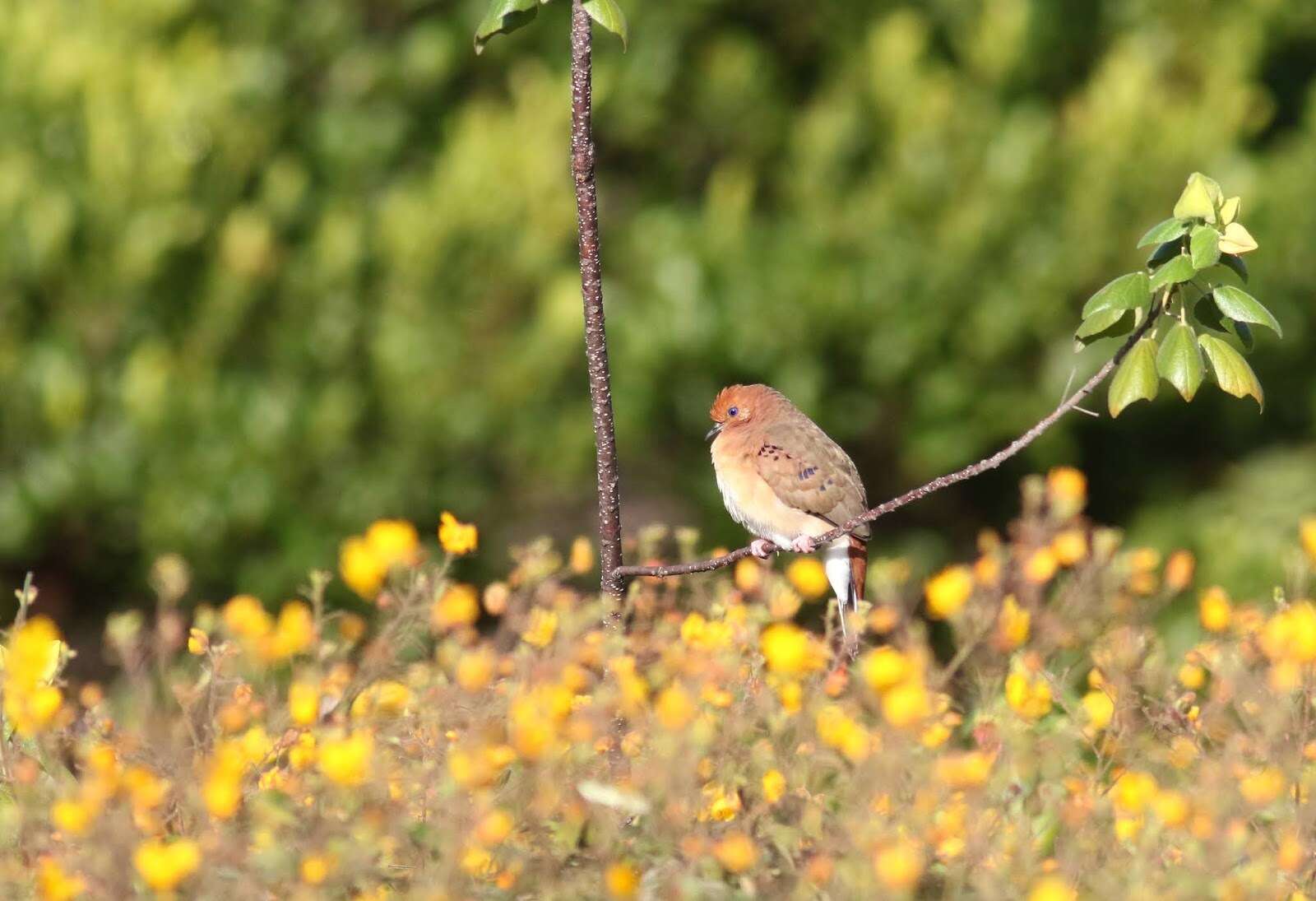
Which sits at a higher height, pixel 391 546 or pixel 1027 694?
pixel 391 546

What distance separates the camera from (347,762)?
95.1 inches

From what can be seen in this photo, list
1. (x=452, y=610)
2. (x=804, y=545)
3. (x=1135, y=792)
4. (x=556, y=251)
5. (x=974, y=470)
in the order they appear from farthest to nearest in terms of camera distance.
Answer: (x=556, y=251), (x=804, y=545), (x=452, y=610), (x=974, y=470), (x=1135, y=792)

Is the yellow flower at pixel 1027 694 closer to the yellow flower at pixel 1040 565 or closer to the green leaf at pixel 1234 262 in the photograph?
the yellow flower at pixel 1040 565

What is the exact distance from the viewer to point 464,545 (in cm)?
335

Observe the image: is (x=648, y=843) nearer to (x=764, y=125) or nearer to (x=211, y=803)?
(x=211, y=803)

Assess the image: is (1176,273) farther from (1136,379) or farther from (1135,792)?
(1135,792)

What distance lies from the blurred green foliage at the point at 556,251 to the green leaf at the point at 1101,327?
427 centimetres

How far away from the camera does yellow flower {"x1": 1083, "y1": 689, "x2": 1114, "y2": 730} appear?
3.33 metres

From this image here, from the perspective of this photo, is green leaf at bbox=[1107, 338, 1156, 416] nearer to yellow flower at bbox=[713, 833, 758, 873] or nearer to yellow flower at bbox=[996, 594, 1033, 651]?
yellow flower at bbox=[996, 594, 1033, 651]

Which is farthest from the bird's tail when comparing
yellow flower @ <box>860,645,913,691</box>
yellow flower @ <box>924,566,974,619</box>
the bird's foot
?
yellow flower @ <box>860,645,913,691</box>

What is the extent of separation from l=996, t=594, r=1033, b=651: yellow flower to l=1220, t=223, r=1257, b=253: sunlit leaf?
0.91 m

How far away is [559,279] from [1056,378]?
2246 mm

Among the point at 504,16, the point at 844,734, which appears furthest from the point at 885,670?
the point at 504,16

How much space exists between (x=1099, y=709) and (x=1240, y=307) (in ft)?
2.97
